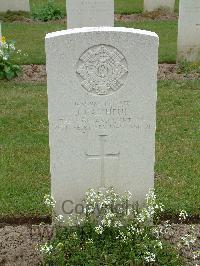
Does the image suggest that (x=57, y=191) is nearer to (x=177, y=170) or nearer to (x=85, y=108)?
(x=85, y=108)

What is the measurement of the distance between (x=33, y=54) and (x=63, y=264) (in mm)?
7363

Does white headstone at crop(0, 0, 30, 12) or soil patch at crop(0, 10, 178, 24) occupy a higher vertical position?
white headstone at crop(0, 0, 30, 12)

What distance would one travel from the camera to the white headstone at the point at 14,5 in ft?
49.1

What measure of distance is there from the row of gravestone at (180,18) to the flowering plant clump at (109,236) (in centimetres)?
585

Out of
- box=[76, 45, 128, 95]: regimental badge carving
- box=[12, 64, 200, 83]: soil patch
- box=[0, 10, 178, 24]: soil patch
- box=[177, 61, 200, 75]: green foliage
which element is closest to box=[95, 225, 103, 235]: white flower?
box=[76, 45, 128, 95]: regimental badge carving

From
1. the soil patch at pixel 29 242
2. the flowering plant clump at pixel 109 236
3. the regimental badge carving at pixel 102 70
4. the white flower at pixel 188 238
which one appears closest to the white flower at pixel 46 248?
the flowering plant clump at pixel 109 236

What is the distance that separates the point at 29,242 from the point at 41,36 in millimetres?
8610

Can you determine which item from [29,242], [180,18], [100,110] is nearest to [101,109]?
[100,110]

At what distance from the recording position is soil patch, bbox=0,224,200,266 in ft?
14.1

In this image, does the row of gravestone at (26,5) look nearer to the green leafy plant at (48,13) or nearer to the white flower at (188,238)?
the green leafy plant at (48,13)

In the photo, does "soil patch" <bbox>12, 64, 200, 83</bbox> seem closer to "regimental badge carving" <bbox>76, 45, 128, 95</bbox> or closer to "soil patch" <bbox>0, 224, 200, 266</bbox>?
"soil patch" <bbox>0, 224, 200, 266</bbox>

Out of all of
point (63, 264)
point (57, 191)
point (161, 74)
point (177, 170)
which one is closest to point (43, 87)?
→ point (161, 74)

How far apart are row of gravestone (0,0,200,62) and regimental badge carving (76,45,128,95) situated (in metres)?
5.75

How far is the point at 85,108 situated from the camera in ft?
13.6
